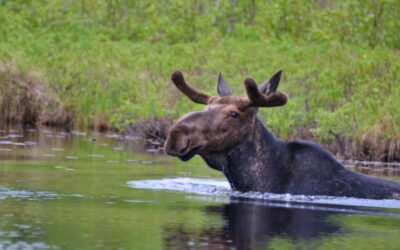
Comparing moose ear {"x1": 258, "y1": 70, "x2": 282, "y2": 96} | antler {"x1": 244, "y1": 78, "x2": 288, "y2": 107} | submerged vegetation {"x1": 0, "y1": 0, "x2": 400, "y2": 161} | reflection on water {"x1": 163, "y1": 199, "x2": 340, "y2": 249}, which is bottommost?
reflection on water {"x1": 163, "y1": 199, "x2": 340, "y2": 249}

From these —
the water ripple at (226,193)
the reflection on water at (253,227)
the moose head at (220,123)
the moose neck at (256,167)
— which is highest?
the moose head at (220,123)

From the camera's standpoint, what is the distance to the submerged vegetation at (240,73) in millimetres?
17859

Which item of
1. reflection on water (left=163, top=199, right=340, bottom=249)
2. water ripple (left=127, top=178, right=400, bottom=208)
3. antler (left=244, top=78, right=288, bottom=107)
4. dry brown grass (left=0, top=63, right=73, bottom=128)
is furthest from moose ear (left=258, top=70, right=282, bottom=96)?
dry brown grass (left=0, top=63, right=73, bottom=128)

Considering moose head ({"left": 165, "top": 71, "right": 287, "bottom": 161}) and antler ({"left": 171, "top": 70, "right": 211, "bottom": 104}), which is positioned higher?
antler ({"left": 171, "top": 70, "right": 211, "bottom": 104})

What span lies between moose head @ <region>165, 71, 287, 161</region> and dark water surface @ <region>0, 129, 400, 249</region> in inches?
22.0

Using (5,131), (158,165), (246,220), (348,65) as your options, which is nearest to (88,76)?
(5,131)

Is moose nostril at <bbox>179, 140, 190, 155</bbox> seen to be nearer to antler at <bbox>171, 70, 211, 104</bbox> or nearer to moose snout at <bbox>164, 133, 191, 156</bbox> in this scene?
moose snout at <bbox>164, 133, 191, 156</bbox>

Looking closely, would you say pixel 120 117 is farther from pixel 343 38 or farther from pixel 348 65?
pixel 343 38

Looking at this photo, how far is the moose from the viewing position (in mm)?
8617

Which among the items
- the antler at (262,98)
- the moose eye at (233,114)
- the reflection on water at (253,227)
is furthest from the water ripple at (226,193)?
the antler at (262,98)

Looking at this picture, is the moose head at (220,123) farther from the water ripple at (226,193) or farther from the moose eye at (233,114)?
the water ripple at (226,193)

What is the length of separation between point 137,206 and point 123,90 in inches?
629

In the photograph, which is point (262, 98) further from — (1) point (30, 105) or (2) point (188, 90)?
(1) point (30, 105)

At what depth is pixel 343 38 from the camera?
31.9m
